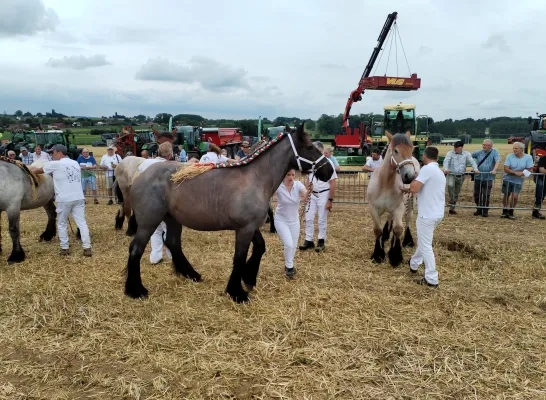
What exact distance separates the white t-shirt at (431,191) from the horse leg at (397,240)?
0.91 meters

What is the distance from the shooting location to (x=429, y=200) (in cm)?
499

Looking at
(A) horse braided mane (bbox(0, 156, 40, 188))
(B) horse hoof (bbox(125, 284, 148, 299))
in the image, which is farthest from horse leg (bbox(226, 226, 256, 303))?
(A) horse braided mane (bbox(0, 156, 40, 188))

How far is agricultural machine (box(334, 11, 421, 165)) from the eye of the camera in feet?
71.7

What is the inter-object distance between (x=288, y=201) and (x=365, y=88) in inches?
764

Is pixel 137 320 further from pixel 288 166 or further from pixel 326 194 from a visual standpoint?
pixel 326 194

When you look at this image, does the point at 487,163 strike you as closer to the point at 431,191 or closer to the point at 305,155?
the point at 431,191

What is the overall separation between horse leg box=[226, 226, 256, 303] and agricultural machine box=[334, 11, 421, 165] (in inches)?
664

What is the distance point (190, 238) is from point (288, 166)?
3695 mm

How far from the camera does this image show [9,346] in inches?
147

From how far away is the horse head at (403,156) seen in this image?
506cm

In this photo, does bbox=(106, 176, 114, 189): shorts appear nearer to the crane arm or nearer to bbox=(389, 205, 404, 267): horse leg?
bbox=(389, 205, 404, 267): horse leg

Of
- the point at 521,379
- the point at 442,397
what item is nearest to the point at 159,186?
the point at 442,397

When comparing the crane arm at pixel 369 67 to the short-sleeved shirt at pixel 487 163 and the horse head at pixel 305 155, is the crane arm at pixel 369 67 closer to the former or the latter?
the short-sleeved shirt at pixel 487 163

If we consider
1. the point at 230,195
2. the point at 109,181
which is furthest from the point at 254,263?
the point at 109,181
